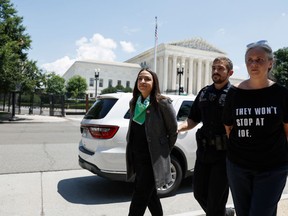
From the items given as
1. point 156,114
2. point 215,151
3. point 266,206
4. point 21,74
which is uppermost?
point 21,74

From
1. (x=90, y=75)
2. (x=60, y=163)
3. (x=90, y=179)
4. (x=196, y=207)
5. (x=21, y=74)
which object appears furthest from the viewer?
(x=90, y=75)

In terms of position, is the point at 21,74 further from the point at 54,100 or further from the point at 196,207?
the point at 196,207

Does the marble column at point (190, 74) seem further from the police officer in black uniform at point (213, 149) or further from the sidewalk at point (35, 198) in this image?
the police officer in black uniform at point (213, 149)

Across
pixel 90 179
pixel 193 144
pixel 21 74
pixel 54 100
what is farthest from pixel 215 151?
pixel 54 100

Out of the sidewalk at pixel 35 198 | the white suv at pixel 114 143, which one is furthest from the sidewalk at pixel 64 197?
the white suv at pixel 114 143

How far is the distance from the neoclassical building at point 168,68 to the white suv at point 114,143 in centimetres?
9617

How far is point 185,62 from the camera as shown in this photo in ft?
356

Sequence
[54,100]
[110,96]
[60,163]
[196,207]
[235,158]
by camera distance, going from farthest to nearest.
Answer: [54,100], [60,163], [110,96], [196,207], [235,158]

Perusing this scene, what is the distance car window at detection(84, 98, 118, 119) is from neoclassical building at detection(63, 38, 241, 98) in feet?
315

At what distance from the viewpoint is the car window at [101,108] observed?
17.4 ft

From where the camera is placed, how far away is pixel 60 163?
8086mm

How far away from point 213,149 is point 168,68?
104714 mm

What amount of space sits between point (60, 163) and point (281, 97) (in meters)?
6.76

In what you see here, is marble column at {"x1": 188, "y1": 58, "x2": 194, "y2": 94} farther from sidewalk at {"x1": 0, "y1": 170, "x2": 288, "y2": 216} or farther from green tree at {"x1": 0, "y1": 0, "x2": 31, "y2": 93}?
sidewalk at {"x1": 0, "y1": 170, "x2": 288, "y2": 216}
